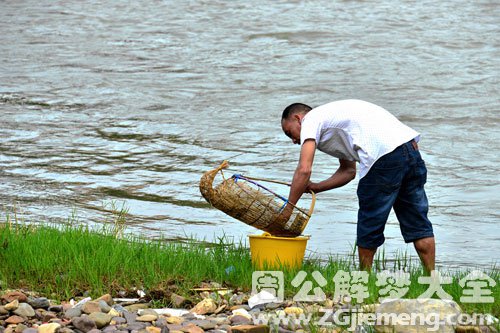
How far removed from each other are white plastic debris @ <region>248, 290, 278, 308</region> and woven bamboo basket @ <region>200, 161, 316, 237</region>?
0.89 m

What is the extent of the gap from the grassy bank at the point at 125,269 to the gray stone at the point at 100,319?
0.64m

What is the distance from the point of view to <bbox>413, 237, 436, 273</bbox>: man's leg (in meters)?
6.41

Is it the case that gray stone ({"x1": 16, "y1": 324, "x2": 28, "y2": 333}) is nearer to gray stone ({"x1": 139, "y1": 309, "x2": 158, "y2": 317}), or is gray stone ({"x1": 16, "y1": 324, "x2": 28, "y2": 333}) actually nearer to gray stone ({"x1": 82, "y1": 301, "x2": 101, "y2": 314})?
gray stone ({"x1": 82, "y1": 301, "x2": 101, "y2": 314})

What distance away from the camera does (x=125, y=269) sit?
589 cm

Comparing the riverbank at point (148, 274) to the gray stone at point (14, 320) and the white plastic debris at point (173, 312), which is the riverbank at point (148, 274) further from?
the gray stone at point (14, 320)

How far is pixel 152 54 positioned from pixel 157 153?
29.4ft

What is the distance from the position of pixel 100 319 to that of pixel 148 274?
0.99 meters

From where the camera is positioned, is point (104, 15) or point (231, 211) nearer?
point (231, 211)

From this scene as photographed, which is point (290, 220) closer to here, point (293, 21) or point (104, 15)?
point (293, 21)

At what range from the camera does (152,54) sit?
68.8 ft

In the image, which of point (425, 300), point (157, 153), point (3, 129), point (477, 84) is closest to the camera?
point (425, 300)

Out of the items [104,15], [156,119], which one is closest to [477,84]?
[156,119]

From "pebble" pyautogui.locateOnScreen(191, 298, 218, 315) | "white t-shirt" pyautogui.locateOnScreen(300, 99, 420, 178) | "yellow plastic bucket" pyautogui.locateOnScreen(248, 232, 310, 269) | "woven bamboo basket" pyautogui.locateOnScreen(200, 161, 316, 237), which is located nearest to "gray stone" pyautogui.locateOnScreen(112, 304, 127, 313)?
"pebble" pyautogui.locateOnScreen(191, 298, 218, 315)

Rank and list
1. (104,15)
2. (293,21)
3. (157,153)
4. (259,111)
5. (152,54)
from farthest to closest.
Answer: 1. (104,15)
2. (293,21)
3. (152,54)
4. (259,111)
5. (157,153)
